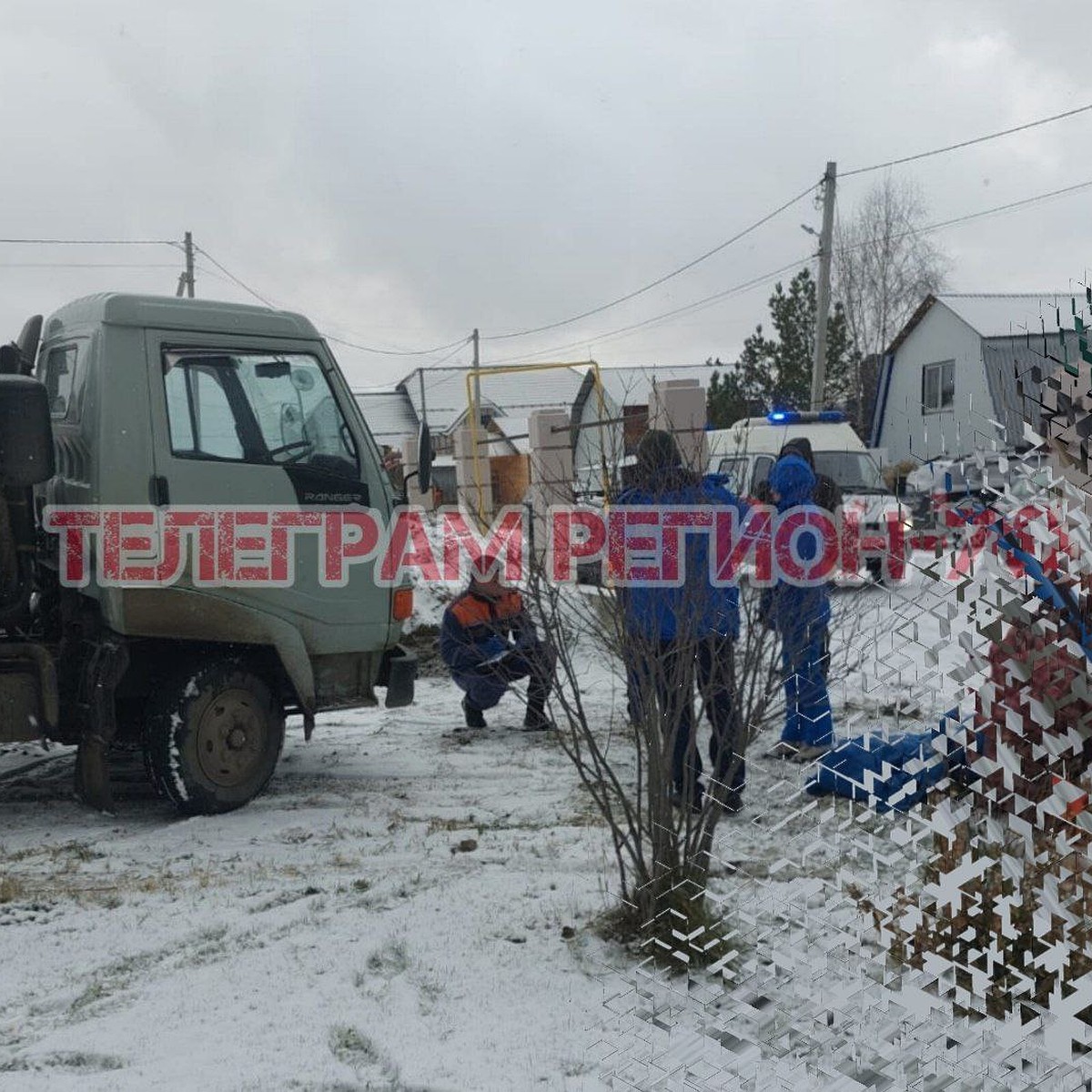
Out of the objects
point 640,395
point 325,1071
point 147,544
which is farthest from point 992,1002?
point 147,544

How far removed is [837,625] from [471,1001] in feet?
6.22

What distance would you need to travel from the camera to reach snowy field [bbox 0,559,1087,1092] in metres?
2.75

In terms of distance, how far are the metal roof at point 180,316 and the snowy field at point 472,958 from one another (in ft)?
7.87

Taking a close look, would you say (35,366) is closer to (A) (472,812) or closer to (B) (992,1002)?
(A) (472,812)

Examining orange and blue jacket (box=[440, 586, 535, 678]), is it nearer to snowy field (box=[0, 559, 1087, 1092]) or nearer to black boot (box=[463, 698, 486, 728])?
black boot (box=[463, 698, 486, 728])

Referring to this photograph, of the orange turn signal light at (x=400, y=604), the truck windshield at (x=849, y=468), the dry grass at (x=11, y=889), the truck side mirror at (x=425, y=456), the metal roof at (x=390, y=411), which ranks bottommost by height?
the dry grass at (x=11, y=889)

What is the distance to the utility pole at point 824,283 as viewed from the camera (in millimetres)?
22953

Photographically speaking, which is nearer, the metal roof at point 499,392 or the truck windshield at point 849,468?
the truck windshield at point 849,468

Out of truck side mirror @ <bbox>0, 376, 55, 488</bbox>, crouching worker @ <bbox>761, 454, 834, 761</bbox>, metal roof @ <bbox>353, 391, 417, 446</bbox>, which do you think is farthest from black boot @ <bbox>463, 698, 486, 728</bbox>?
metal roof @ <bbox>353, 391, 417, 446</bbox>

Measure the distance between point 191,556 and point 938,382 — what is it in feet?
86.4

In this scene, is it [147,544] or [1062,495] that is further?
[147,544]

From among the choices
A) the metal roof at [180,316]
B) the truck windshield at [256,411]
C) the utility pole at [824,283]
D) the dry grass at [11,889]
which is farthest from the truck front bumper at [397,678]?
the utility pole at [824,283]

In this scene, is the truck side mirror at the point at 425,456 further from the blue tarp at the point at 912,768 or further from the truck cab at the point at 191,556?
the blue tarp at the point at 912,768

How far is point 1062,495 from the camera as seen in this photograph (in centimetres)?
261
